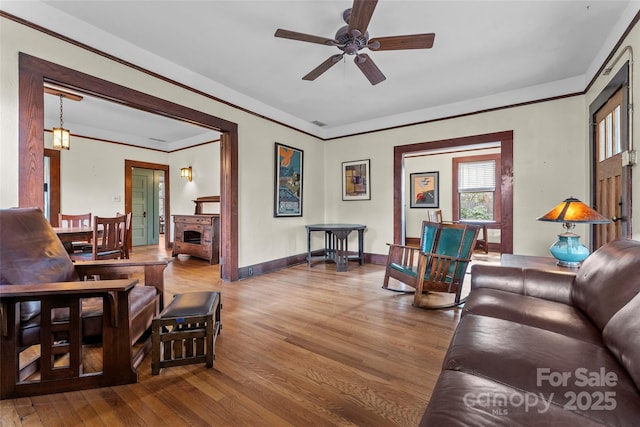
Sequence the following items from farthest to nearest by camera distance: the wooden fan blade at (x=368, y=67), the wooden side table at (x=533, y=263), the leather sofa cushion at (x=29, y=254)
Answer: the wooden fan blade at (x=368, y=67), the wooden side table at (x=533, y=263), the leather sofa cushion at (x=29, y=254)

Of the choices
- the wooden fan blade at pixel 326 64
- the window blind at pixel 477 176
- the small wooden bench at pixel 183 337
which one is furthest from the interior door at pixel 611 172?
the window blind at pixel 477 176

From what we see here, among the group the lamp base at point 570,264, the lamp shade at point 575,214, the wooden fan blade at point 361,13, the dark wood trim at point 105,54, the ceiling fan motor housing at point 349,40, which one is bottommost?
the lamp base at point 570,264

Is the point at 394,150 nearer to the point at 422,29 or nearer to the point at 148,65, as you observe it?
the point at 422,29

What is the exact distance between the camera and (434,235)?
127 inches

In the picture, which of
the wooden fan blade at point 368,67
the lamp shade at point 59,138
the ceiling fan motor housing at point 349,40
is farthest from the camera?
the lamp shade at point 59,138

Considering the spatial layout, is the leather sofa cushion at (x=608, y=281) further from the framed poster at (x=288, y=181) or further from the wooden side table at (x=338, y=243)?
the framed poster at (x=288, y=181)

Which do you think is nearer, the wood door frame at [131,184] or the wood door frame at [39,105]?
the wood door frame at [39,105]

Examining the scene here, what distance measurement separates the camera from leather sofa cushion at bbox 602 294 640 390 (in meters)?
0.92

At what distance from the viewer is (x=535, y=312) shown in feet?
4.92

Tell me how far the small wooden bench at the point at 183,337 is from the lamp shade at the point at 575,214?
262 cm

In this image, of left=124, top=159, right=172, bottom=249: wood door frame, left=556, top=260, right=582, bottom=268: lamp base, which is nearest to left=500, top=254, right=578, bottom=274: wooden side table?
left=556, top=260, right=582, bottom=268: lamp base

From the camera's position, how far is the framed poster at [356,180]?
522 centimetres

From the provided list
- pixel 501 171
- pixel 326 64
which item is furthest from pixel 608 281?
pixel 501 171

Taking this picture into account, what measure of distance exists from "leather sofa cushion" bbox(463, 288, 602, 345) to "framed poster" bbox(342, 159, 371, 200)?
141 inches
